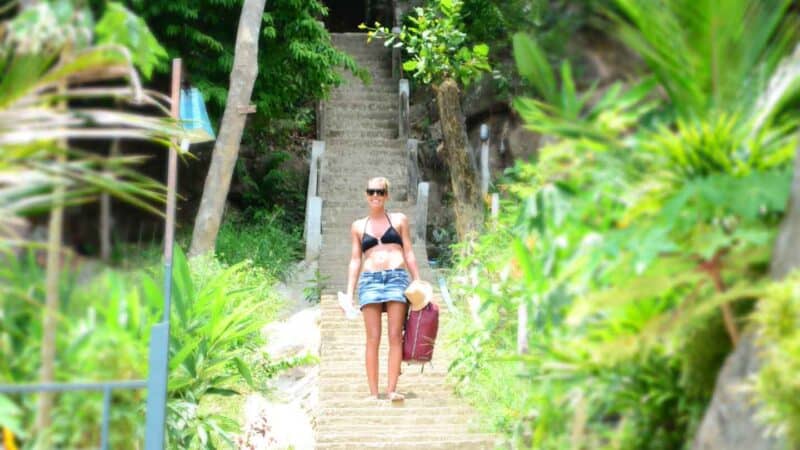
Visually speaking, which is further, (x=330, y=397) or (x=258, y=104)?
(x=258, y=104)

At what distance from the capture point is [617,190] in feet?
7.39

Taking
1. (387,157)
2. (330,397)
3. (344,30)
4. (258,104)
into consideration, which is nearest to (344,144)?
(387,157)

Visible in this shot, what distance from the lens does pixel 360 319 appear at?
7.95 meters

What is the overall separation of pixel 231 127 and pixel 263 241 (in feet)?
5.49

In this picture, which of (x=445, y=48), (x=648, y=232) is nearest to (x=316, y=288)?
(x=445, y=48)

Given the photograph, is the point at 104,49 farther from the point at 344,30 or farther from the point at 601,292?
the point at 344,30

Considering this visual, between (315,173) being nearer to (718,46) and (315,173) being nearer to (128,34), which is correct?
(128,34)

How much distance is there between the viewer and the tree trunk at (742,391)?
202cm

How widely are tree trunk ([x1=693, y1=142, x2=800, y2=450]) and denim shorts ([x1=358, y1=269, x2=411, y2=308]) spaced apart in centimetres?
323

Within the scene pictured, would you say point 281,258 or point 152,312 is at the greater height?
point 281,258

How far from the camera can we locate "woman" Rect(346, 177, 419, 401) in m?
5.32

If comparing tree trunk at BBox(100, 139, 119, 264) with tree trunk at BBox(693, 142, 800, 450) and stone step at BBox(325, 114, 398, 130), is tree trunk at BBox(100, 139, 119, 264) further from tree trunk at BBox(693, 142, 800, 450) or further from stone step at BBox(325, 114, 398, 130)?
stone step at BBox(325, 114, 398, 130)

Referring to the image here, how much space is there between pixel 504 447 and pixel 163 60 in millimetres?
2372


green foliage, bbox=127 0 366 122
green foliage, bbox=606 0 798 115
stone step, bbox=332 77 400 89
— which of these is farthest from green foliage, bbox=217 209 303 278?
green foliage, bbox=606 0 798 115
